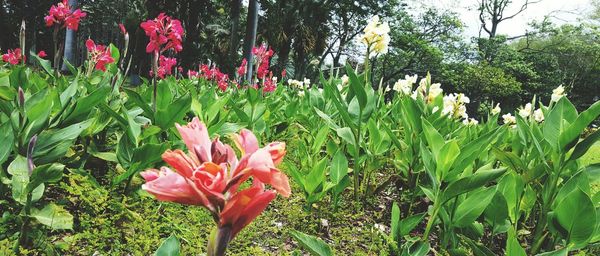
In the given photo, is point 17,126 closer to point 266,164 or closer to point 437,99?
point 266,164

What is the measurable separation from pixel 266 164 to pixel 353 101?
195 cm

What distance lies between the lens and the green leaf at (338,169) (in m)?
2.11

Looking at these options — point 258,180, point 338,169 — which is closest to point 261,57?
point 338,169

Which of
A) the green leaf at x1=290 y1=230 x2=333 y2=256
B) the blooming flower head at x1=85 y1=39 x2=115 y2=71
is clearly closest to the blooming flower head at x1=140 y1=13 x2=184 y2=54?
the blooming flower head at x1=85 y1=39 x2=115 y2=71

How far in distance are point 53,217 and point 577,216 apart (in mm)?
1880

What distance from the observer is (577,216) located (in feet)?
4.61

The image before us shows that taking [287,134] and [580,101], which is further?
[580,101]

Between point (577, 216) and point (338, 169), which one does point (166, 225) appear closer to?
point (338, 169)

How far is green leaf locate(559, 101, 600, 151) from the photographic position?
1.71 meters

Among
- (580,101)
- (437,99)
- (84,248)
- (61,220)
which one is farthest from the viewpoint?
(580,101)

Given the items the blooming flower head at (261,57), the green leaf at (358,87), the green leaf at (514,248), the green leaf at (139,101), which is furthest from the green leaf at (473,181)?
the blooming flower head at (261,57)

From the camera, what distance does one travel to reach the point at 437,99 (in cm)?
367

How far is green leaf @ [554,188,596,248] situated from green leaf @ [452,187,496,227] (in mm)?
239

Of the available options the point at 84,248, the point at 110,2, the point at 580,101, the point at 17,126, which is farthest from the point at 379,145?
the point at 580,101
